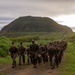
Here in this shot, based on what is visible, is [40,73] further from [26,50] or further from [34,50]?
[26,50]

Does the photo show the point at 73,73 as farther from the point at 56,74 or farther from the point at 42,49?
the point at 42,49

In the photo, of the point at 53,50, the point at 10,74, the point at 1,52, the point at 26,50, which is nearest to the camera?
the point at 10,74

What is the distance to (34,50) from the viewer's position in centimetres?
2967

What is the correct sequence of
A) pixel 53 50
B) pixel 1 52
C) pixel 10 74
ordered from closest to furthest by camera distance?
pixel 10 74, pixel 53 50, pixel 1 52

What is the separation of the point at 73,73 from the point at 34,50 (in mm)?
4611

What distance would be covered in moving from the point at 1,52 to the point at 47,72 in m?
16.7

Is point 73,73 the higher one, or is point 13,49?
point 13,49

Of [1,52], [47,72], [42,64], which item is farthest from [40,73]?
[1,52]

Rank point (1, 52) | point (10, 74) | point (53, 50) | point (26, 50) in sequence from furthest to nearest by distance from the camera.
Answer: point (1, 52) → point (26, 50) → point (53, 50) → point (10, 74)

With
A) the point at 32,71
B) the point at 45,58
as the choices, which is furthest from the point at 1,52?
the point at 32,71

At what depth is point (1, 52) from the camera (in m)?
42.9

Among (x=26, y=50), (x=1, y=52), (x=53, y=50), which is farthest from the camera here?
(x=1, y=52)

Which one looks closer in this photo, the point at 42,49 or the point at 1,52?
the point at 42,49

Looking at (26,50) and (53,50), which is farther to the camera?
(26,50)
